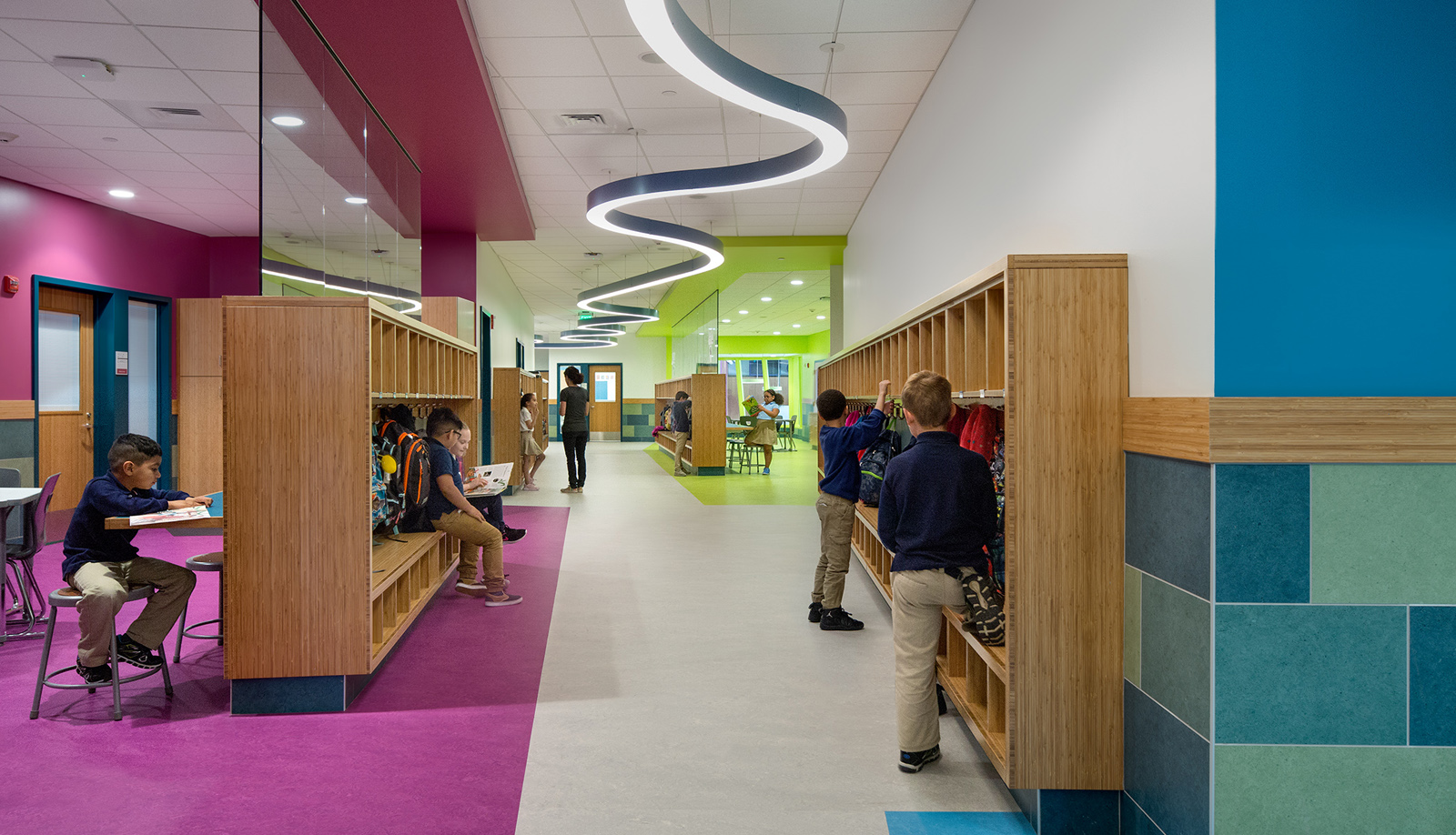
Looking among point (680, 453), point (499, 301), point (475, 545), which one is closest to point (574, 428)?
point (499, 301)

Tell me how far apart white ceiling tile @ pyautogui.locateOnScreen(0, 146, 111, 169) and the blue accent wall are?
8.68m

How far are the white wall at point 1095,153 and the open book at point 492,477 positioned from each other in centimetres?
336

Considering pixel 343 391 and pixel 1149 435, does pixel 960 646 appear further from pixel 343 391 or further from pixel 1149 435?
pixel 343 391

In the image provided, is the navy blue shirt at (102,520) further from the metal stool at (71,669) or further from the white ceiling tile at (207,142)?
the white ceiling tile at (207,142)

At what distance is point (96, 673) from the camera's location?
3729mm

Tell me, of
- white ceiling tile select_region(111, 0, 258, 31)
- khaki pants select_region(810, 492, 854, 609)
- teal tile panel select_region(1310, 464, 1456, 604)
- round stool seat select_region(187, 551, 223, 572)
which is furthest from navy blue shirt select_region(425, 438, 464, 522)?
teal tile panel select_region(1310, 464, 1456, 604)

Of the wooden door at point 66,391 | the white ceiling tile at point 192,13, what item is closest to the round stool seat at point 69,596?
the white ceiling tile at point 192,13

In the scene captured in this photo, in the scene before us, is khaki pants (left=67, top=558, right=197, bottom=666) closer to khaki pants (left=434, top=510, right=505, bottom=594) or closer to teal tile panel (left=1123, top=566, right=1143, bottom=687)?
khaki pants (left=434, top=510, right=505, bottom=594)

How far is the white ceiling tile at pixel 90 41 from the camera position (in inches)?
189

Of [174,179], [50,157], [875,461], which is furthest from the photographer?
[174,179]

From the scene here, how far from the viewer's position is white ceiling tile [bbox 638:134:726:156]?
713cm

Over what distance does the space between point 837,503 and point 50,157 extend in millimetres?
7607

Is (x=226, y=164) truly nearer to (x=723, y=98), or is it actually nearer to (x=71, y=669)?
(x=723, y=98)

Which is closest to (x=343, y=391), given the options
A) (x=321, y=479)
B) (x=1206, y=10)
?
(x=321, y=479)
